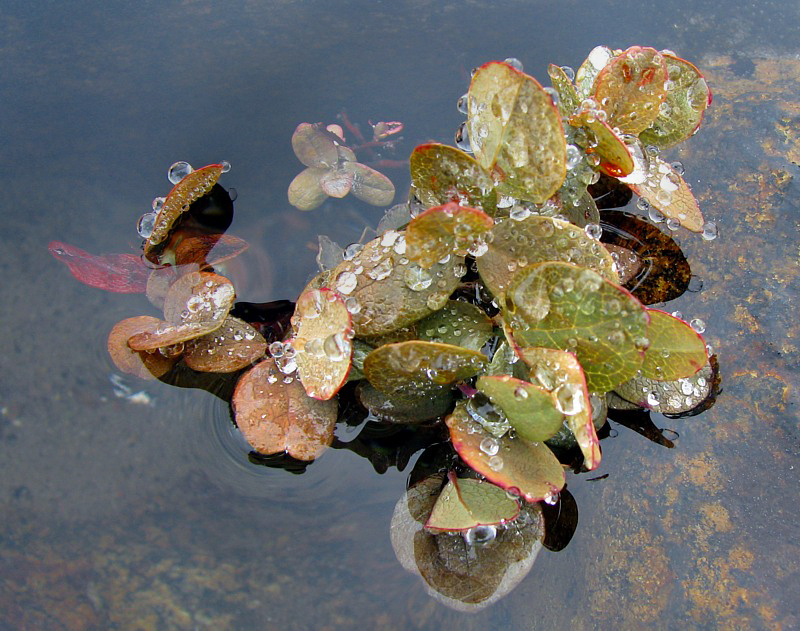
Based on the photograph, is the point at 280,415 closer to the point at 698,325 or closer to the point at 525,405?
the point at 525,405

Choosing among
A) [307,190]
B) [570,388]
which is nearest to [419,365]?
[570,388]

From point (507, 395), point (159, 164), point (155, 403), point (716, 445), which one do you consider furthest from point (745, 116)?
point (155, 403)

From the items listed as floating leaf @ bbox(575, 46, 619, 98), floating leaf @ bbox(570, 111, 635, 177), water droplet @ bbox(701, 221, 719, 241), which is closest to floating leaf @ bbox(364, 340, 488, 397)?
floating leaf @ bbox(570, 111, 635, 177)

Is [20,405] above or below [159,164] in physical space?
below

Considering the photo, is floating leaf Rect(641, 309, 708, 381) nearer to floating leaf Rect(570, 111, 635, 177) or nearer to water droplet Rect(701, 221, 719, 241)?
floating leaf Rect(570, 111, 635, 177)

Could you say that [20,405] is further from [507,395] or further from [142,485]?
[507,395]

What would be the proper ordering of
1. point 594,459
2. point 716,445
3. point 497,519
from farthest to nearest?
1. point 716,445
2. point 497,519
3. point 594,459
